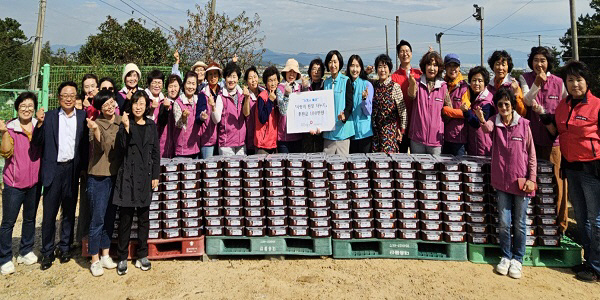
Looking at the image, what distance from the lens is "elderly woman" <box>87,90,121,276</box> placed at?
4.58 m

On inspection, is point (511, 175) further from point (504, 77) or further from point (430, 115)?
point (504, 77)

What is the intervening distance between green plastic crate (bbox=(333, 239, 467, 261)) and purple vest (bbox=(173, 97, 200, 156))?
2.60 m

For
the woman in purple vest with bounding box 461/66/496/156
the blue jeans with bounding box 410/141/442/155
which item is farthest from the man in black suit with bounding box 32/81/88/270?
the woman in purple vest with bounding box 461/66/496/156

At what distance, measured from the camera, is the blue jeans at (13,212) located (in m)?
4.62

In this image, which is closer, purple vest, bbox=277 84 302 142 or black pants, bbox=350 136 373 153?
black pants, bbox=350 136 373 153

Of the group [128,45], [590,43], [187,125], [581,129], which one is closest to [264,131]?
[187,125]

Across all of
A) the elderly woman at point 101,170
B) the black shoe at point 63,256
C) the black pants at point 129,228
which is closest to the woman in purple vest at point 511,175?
the black pants at point 129,228

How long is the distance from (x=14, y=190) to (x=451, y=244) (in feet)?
18.3

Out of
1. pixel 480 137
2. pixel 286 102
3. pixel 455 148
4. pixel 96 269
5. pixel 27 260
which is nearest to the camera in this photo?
pixel 96 269

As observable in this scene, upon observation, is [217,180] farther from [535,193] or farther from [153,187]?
[535,193]

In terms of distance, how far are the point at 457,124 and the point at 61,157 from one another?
5.43 metres

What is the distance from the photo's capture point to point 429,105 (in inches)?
208

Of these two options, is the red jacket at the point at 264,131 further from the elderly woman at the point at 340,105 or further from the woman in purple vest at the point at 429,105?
the woman in purple vest at the point at 429,105

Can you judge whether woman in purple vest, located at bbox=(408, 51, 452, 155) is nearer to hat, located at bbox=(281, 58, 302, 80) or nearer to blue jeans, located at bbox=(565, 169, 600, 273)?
blue jeans, located at bbox=(565, 169, 600, 273)
